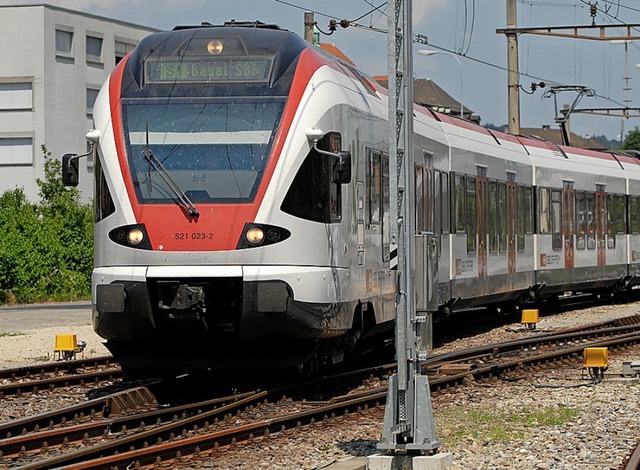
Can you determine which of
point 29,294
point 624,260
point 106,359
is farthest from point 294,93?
point 29,294

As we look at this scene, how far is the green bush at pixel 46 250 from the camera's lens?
4116 centimetres

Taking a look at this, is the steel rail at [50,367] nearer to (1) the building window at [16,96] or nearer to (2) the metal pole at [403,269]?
(2) the metal pole at [403,269]

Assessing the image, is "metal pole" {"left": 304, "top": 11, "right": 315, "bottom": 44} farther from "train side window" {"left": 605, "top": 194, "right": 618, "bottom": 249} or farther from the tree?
the tree

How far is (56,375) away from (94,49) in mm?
54402

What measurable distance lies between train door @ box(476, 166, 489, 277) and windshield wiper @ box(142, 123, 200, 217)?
11.0 meters

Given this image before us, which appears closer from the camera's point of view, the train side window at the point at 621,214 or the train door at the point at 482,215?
the train door at the point at 482,215

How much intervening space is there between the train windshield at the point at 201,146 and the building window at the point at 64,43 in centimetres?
5460

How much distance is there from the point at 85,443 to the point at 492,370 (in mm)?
6886

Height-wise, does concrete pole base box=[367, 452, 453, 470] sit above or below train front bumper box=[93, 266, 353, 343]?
below

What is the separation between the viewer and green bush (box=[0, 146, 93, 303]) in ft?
135

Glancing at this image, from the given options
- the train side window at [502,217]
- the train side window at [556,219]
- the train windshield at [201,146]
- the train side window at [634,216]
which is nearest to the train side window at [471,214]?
the train side window at [502,217]

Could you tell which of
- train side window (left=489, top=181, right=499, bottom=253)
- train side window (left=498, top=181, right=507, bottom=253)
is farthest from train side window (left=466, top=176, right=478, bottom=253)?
train side window (left=498, top=181, right=507, bottom=253)

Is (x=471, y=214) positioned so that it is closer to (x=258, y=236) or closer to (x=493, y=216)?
(x=493, y=216)

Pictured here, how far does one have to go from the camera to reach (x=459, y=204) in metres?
22.2
